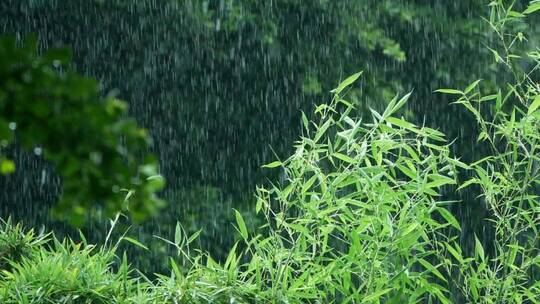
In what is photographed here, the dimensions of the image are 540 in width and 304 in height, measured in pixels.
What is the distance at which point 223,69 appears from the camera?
29.8 ft

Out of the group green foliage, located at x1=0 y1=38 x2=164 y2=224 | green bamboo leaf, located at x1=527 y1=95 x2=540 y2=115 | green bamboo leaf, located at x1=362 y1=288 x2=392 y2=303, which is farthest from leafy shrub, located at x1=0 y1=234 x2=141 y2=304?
green foliage, located at x1=0 y1=38 x2=164 y2=224

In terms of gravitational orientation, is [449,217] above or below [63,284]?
above

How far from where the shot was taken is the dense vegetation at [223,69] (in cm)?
848

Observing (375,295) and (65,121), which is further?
(375,295)

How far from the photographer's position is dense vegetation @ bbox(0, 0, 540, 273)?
8.48 metres

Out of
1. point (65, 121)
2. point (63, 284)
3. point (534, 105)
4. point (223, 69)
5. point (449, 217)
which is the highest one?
point (65, 121)

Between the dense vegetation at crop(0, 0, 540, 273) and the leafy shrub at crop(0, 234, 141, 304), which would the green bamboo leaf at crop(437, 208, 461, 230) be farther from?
the dense vegetation at crop(0, 0, 540, 273)

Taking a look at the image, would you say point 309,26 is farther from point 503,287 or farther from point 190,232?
point 503,287

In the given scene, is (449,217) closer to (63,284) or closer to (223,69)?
(63,284)

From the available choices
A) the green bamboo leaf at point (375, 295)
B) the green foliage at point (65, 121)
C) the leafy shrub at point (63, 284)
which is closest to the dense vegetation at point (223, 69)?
the leafy shrub at point (63, 284)

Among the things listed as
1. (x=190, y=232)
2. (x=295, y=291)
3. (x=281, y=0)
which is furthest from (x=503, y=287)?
(x=281, y=0)

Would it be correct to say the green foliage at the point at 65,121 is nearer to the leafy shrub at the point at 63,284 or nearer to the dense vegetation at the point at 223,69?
the leafy shrub at the point at 63,284

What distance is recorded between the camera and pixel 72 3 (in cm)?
852

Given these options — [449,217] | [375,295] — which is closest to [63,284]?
[375,295]
